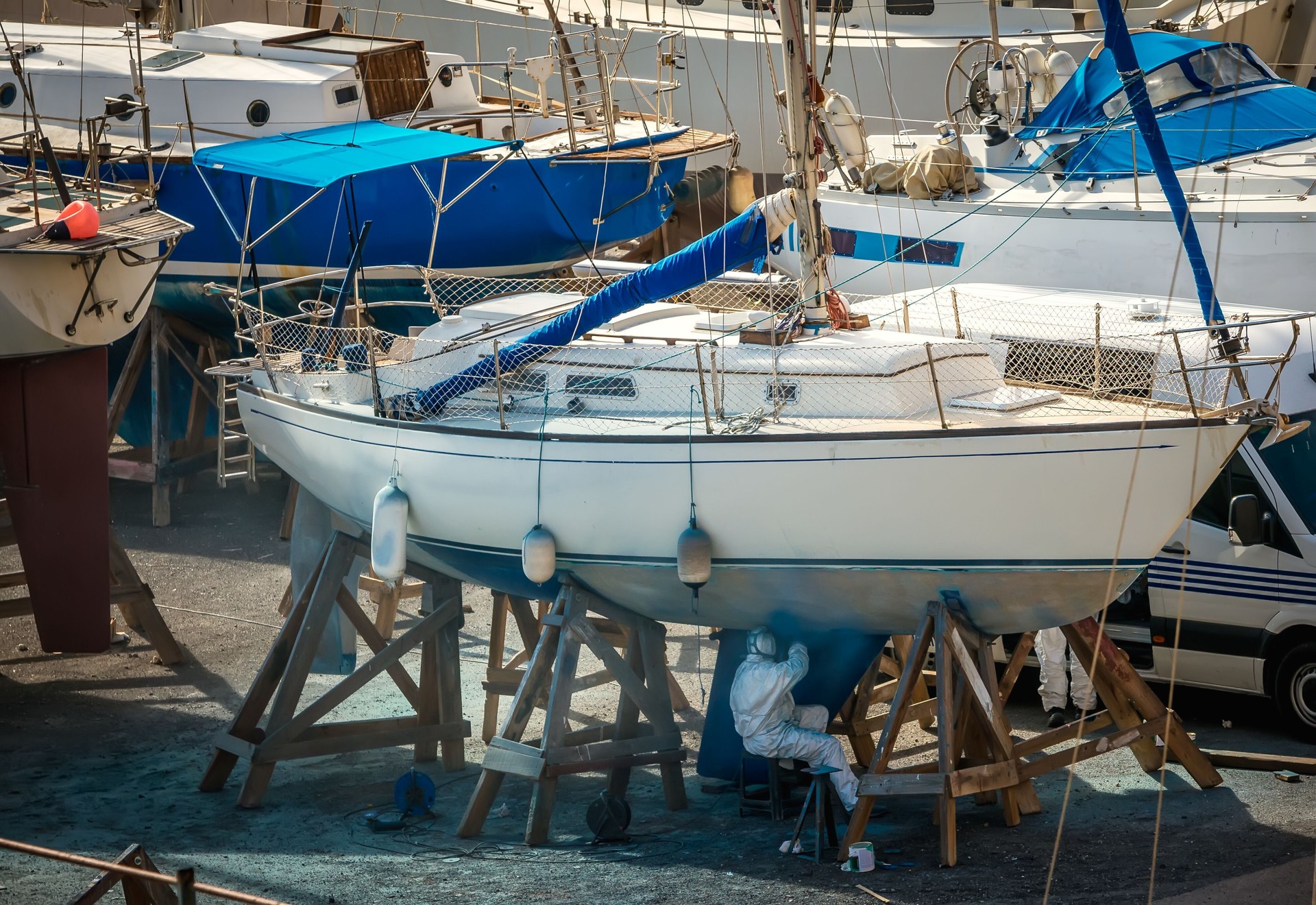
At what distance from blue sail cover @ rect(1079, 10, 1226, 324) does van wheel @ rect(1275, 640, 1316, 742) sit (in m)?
2.43

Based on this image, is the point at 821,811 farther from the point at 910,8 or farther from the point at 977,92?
the point at 910,8

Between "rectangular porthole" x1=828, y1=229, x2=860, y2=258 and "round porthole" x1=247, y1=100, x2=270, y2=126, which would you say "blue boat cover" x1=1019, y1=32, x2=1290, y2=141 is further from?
"round porthole" x1=247, y1=100, x2=270, y2=126

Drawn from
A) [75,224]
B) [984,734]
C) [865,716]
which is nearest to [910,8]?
[75,224]

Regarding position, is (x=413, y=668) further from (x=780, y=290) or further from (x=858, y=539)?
(x=858, y=539)

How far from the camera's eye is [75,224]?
9531mm

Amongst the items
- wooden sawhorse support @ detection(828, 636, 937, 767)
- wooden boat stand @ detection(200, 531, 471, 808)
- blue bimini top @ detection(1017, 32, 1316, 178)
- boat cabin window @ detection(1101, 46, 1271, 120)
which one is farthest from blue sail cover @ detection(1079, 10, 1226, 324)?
boat cabin window @ detection(1101, 46, 1271, 120)

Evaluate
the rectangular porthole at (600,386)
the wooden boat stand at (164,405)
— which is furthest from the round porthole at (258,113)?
the rectangular porthole at (600,386)

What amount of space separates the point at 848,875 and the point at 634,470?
7.24ft

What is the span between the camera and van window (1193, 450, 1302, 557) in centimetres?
825

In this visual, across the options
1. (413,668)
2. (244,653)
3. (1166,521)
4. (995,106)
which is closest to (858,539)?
(1166,521)

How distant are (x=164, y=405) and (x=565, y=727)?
702 cm

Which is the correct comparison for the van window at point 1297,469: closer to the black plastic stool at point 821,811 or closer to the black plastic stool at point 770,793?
the black plastic stool at point 821,811

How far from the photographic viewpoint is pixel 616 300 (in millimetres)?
7965

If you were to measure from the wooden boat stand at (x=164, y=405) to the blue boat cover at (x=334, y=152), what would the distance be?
14.3 ft
